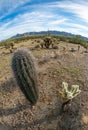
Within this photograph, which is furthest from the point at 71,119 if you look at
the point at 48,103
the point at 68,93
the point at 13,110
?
the point at 13,110

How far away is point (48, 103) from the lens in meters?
12.2

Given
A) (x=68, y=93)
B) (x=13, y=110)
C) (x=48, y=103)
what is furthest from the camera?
(x=48, y=103)

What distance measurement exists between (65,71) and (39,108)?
3.02 meters

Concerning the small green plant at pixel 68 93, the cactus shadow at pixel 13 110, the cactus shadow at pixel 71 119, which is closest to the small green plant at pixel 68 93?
the small green plant at pixel 68 93

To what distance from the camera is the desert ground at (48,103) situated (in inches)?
445

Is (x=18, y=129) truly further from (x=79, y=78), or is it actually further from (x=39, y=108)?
(x=79, y=78)

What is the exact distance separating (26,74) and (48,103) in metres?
1.69

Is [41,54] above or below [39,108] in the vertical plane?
above

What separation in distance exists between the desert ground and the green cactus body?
58 centimetres

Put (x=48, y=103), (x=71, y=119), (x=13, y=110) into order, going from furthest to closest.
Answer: (x=48, y=103) < (x=13, y=110) < (x=71, y=119)

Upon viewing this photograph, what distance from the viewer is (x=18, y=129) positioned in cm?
1114

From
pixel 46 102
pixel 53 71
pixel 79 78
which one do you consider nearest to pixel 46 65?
pixel 53 71

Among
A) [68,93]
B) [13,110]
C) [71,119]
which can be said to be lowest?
[71,119]

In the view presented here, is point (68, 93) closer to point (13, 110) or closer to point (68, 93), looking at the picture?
point (68, 93)
